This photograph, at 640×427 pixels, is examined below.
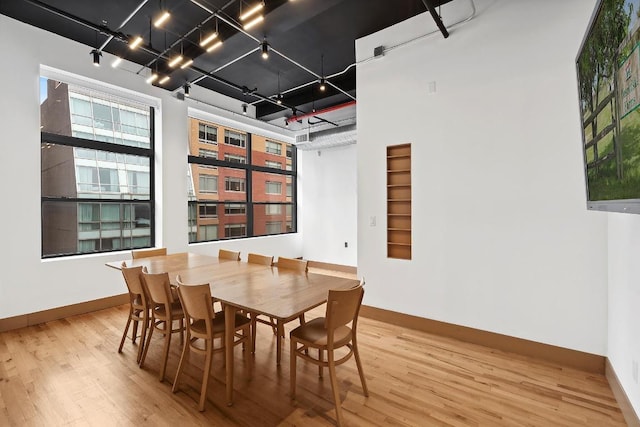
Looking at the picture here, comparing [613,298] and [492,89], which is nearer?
[613,298]

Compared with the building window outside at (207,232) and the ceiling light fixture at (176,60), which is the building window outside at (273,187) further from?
the ceiling light fixture at (176,60)

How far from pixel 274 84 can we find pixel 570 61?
4.28 metres

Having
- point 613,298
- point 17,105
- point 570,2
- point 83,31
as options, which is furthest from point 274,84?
point 613,298

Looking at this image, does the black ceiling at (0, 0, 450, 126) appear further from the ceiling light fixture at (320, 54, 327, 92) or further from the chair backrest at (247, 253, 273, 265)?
the chair backrest at (247, 253, 273, 265)

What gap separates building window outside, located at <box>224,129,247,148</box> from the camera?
20.4 feet

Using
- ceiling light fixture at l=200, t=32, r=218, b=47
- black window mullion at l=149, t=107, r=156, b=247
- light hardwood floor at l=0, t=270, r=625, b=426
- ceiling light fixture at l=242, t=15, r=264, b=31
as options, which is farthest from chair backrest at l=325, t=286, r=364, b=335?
black window mullion at l=149, t=107, r=156, b=247

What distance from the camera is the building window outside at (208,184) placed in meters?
5.78

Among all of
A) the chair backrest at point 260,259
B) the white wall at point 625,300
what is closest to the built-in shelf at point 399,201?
the chair backrest at point 260,259

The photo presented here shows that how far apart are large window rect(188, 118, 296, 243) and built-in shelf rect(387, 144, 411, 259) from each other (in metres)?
3.77

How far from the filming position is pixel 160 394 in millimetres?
2266

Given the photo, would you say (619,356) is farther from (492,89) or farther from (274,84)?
(274,84)

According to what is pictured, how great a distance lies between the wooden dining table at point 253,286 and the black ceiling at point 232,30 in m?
2.60

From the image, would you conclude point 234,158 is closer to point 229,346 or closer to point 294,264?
point 294,264

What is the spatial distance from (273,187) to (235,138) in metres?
1.53
